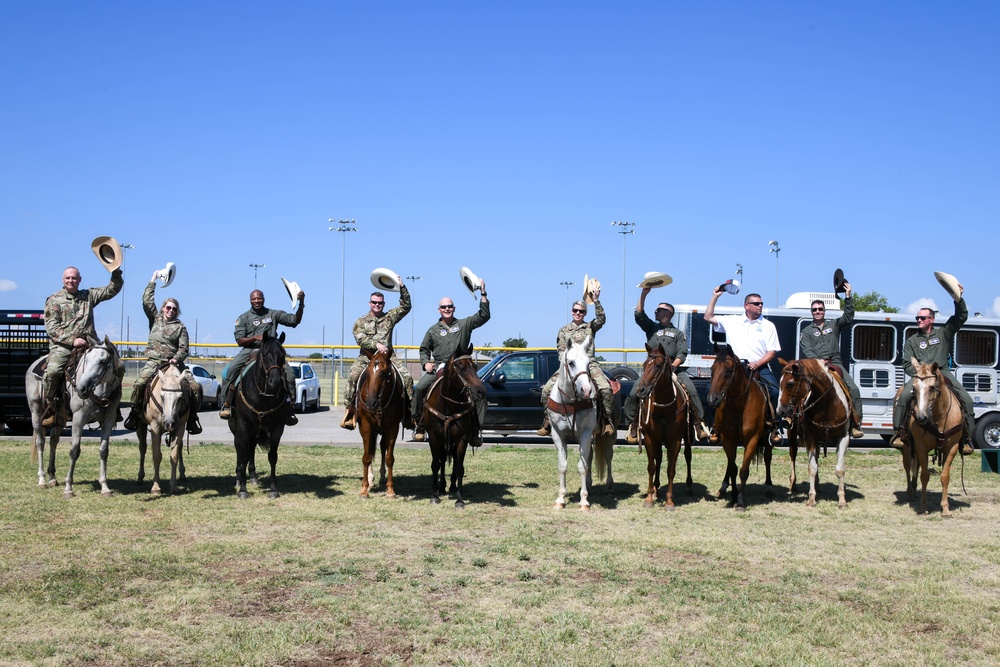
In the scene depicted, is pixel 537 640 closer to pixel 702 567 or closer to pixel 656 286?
pixel 702 567

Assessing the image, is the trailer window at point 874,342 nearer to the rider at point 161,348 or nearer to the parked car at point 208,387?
the rider at point 161,348

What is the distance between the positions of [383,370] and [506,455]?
6511 millimetres

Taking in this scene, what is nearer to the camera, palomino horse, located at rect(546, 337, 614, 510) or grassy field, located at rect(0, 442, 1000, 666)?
grassy field, located at rect(0, 442, 1000, 666)

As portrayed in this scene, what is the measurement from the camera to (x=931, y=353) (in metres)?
11.1

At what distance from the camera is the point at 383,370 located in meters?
10.9

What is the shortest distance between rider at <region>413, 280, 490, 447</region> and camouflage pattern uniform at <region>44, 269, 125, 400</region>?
12.5ft

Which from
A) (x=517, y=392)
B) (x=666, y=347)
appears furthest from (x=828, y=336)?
(x=517, y=392)

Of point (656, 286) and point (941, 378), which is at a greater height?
point (656, 286)

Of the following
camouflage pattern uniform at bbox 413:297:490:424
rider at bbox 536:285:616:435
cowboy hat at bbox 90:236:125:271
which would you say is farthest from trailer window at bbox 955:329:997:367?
cowboy hat at bbox 90:236:125:271

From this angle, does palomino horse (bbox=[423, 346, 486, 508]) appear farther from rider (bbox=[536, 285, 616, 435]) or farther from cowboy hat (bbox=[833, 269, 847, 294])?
cowboy hat (bbox=[833, 269, 847, 294])

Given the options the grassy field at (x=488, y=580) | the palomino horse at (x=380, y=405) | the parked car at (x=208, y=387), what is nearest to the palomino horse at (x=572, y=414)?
the grassy field at (x=488, y=580)

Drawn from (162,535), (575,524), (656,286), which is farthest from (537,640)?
(656,286)

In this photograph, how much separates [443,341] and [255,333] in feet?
8.38

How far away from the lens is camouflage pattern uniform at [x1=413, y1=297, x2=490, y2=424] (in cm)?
1118
